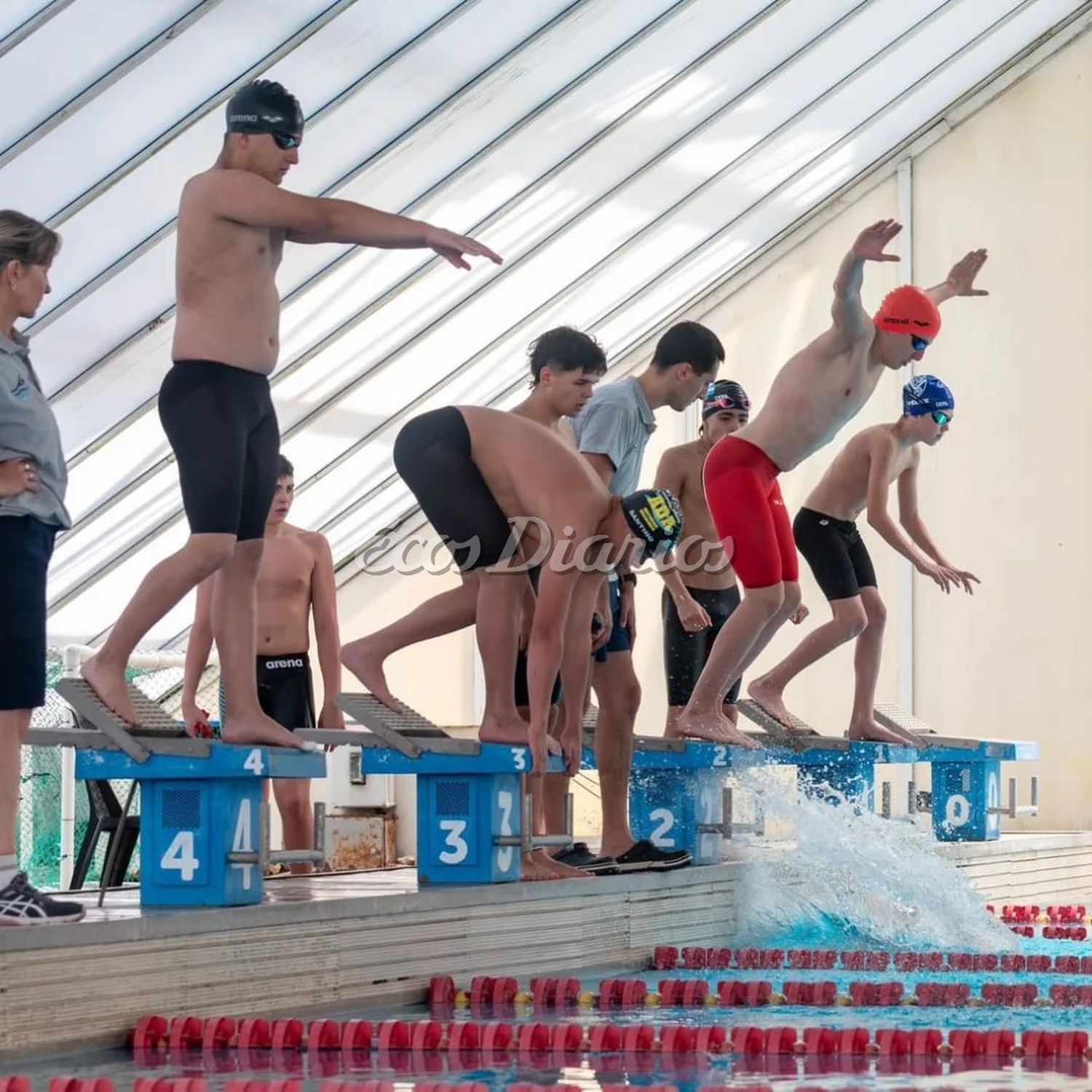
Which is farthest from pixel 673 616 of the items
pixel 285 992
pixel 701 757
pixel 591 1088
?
pixel 591 1088

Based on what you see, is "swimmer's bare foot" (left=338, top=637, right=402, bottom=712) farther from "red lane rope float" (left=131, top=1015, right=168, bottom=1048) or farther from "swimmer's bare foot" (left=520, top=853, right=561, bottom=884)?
"red lane rope float" (left=131, top=1015, right=168, bottom=1048)

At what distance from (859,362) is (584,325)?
238 inches

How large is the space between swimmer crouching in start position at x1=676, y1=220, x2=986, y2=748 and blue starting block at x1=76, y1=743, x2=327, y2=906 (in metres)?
2.65

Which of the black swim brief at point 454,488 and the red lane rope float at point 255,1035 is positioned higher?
the black swim brief at point 454,488

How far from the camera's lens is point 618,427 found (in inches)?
246

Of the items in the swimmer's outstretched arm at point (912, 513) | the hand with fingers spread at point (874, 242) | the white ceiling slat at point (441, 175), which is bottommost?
the swimmer's outstretched arm at point (912, 513)

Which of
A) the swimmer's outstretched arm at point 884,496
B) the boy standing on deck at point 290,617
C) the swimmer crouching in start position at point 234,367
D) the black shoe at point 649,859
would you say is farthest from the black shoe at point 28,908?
the swimmer's outstretched arm at point 884,496

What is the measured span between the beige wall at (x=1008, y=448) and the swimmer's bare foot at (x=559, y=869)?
8183mm

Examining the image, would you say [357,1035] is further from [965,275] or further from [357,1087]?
[965,275]

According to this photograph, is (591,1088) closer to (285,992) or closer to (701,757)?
(285,992)

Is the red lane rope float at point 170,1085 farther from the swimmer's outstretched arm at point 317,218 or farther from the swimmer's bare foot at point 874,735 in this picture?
the swimmer's bare foot at point 874,735

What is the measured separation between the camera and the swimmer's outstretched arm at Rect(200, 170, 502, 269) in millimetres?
4375

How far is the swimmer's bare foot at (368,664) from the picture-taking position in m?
5.61

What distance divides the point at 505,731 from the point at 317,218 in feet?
5.71
